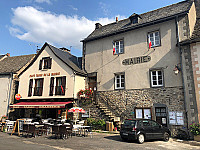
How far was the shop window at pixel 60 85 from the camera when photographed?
643 inches

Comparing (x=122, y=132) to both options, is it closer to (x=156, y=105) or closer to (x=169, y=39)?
(x=156, y=105)

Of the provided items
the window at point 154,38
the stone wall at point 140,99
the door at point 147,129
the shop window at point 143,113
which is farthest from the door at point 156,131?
the window at point 154,38

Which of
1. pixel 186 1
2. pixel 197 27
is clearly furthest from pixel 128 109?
pixel 186 1

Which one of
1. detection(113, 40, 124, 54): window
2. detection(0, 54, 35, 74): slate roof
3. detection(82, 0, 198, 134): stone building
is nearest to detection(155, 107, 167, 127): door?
detection(82, 0, 198, 134): stone building

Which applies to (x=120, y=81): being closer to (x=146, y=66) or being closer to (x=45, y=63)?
(x=146, y=66)

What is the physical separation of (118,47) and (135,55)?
A: 1950 millimetres

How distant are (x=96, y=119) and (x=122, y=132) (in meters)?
4.70

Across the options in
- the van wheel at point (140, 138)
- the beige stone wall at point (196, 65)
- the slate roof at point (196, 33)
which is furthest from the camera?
the slate roof at point (196, 33)

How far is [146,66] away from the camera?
44.6 ft

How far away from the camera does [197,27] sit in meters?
13.3

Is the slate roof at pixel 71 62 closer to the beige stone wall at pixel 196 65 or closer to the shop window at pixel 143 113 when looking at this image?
the shop window at pixel 143 113

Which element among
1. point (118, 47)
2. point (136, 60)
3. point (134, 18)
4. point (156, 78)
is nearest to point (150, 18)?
point (134, 18)

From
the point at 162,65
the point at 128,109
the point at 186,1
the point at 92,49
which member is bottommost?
the point at 128,109

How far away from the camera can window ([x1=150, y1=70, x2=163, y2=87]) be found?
13016 mm
